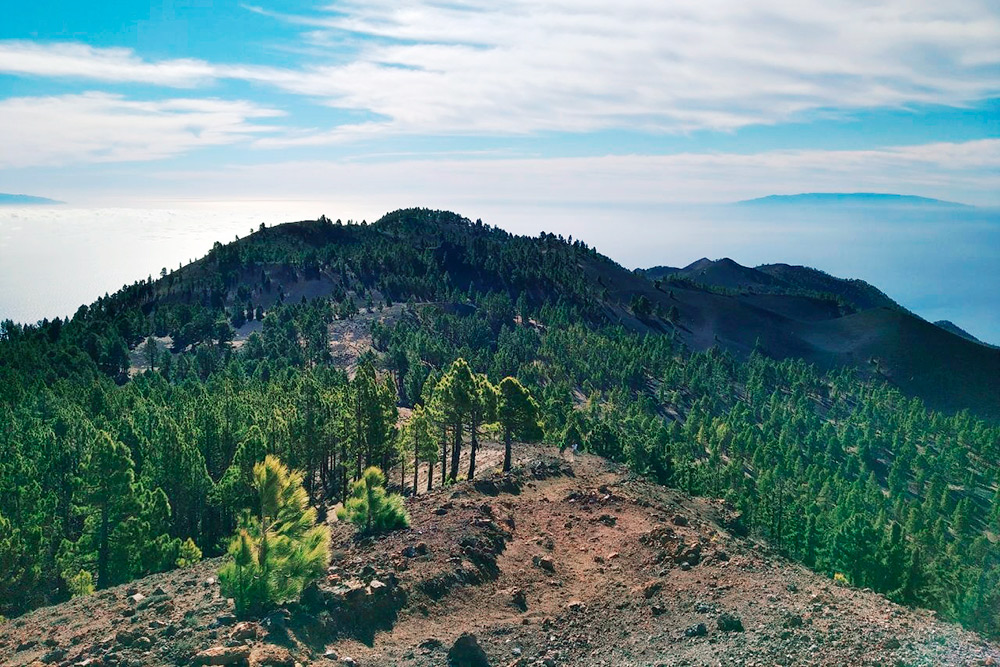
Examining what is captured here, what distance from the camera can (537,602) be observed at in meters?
28.4

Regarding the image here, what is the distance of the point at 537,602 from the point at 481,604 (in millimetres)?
2614

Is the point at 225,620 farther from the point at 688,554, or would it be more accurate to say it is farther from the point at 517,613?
the point at 688,554

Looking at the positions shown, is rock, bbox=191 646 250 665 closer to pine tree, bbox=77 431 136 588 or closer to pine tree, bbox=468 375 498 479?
pine tree, bbox=77 431 136 588

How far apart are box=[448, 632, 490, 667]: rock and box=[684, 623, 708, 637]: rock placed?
7.86m

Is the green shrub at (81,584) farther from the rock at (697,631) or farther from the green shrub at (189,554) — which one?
the rock at (697,631)

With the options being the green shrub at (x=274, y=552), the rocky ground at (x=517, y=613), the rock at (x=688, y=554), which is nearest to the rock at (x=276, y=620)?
the rocky ground at (x=517, y=613)

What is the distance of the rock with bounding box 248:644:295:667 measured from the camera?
20.1 meters

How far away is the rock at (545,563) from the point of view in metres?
31.5

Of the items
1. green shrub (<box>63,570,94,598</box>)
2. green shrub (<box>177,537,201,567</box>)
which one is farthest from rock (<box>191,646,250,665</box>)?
green shrub (<box>177,537,201,567</box>)

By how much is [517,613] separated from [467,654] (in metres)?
4.45

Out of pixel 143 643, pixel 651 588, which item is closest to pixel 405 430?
pixel 651 588

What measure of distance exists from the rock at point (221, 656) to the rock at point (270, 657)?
291 millimetres

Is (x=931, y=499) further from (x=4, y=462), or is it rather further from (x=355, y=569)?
(x=4, y=462)

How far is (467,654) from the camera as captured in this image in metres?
23.4
